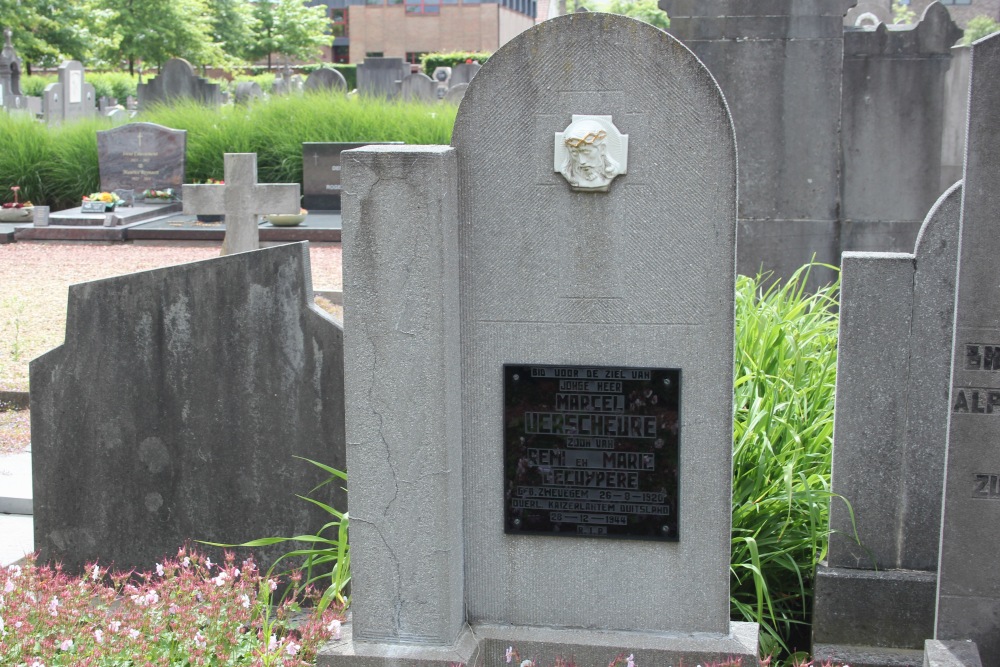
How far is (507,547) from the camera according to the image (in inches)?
142

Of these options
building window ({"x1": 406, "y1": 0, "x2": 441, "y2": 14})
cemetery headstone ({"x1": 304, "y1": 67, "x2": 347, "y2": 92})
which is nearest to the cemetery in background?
cemetery headstone ({"x1": 304, "y1": 67, "x2": 347, "y2": 92})

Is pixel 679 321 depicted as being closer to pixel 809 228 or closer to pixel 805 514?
pixel 805 514

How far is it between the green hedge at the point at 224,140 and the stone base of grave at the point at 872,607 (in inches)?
574

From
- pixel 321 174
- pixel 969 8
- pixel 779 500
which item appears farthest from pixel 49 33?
pixel 969 8

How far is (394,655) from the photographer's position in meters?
3.46

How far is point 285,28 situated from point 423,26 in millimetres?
22101

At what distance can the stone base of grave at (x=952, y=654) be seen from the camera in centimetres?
321

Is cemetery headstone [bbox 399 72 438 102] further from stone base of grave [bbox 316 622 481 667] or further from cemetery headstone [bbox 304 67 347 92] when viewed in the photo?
stone base of grave [bbox 316 622 481 667]

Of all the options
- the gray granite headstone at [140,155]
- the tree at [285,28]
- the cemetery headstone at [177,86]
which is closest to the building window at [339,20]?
the tree at [285,28]

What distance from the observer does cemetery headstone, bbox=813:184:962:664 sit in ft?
12.7

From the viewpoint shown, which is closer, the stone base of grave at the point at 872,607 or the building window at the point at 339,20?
the stone base of grave at the point at 872,607

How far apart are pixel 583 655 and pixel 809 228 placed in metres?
6.11

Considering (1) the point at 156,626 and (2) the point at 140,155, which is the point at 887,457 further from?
(2) the point at 140,155

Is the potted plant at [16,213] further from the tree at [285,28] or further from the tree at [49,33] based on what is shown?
the tree at [285,28]
